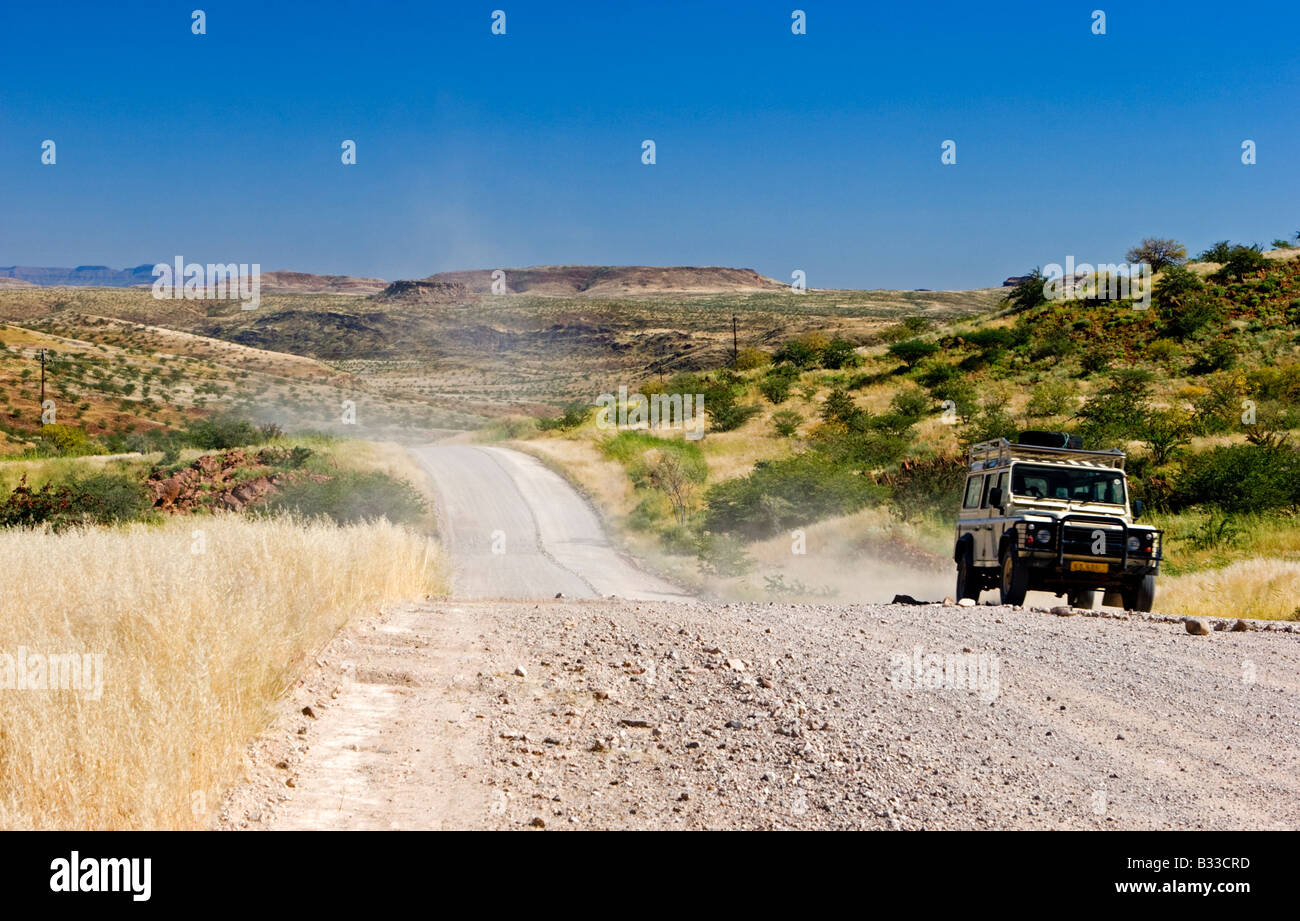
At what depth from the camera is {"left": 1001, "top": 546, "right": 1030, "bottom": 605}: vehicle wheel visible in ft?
45.0

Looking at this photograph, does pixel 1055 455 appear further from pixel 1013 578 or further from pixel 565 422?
pixel 565 422

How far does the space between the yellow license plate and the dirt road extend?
195cm

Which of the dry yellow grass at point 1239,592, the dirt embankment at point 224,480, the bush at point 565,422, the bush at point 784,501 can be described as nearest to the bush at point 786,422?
the bush at point 565,422

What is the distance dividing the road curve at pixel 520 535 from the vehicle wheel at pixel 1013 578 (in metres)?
6.35

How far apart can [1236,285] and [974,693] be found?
181ft

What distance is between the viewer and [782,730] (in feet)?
22.5

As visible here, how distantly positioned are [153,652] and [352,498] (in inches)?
817

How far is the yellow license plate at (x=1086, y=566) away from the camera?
13.6m

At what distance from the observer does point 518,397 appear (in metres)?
86.3

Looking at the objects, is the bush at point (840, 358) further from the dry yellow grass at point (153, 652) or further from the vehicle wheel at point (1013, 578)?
the dry yellow grass at point (153, 652)

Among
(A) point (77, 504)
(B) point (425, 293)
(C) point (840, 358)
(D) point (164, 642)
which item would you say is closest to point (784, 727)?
(D) point (164, 642)

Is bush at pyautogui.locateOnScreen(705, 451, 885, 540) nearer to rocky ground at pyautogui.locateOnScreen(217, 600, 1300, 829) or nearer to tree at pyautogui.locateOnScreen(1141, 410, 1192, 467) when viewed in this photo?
tree at pyautogui.locateOnScreen(1141, 410, 1192, 467)
